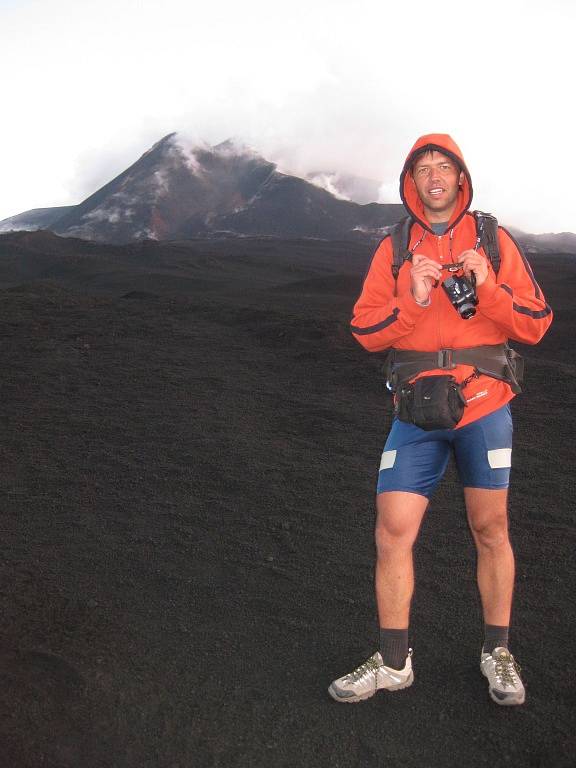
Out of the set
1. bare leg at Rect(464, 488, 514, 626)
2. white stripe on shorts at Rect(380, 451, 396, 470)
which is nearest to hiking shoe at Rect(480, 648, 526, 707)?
bare leg at Rect(464, 488, 514, 626)

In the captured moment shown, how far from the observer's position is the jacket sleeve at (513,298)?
2.50m

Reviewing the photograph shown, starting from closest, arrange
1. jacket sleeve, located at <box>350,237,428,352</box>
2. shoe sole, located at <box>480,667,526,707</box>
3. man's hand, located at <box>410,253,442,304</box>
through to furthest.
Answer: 1. man's hand, located at <box>410,253,442,304</box>
2. jacket sleeve, located at <box>350,237,428,352</box>
3. shoe sole, located at <box>480,667,526,707</box>

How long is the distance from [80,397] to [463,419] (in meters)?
6.15

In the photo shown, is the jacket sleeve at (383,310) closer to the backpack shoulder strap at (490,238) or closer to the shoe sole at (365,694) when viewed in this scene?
the backpack shoulder strap at (490,238)

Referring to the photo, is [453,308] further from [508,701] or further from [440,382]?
[508,701]

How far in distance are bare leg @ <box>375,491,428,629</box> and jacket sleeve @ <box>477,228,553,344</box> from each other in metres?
0.69

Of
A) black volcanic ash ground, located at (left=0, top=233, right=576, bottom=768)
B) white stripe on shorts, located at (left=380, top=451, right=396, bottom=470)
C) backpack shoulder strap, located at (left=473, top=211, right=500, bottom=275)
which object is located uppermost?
backpack shoulder strap, located at (left=473, top=211, right=500, bottom=275)

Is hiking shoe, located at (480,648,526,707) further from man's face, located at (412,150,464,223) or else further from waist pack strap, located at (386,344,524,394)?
man's face, located at (412,150,464,223)

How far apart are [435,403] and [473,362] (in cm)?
25

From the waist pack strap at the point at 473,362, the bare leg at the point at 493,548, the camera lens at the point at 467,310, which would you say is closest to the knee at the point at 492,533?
the bare leg at the point at 493,548

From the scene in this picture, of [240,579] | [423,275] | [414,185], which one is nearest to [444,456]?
[423,275]

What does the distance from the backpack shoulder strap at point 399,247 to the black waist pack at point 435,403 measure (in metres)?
0.42

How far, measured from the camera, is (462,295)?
2508mm

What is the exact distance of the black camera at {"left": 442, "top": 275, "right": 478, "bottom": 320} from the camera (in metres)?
2.50
